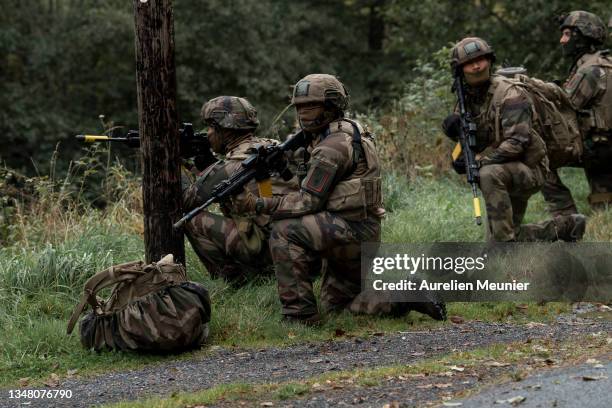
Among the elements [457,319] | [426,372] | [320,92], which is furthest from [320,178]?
[426,372]

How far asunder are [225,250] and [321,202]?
1.24 m

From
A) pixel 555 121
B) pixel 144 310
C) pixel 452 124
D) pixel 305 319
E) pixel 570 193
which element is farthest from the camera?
pixel 570 193

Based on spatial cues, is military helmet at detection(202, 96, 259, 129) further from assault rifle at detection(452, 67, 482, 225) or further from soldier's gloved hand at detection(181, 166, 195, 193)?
assault rifle at detection(452, 67, 482, 225)

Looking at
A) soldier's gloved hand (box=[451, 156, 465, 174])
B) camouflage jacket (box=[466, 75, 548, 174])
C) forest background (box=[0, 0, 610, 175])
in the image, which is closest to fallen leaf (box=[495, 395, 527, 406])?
camouflage jacket (box=[466, 75, 548, 174])

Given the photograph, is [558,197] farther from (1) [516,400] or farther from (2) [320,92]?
(1) [516,400]

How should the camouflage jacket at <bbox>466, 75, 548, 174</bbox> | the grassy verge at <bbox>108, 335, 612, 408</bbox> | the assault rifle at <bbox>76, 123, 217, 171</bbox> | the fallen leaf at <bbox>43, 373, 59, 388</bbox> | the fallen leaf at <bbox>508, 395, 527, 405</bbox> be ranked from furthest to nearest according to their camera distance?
1. the camouflage jacket at <bbox>466, 75, 548, 174</bbox>
2. the assault rifle at <bbox>76, 123, 217, 171</bbox>
3. the fallen leaf at <bbox>43, 373, 59, 388</bbox>
4. the grassy verge at <bbox>108, 335, 612, 408</bbox>
5. the fallen leaf at <bbox>508, 395, 527, 405</bbox>

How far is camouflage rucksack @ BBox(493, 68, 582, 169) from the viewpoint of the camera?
9.50m

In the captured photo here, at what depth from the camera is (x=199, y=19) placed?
27.6 m

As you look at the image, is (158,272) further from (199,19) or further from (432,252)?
(199,19)

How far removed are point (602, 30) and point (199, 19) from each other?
1813 cm

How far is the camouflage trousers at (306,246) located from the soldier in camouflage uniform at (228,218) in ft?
2.21

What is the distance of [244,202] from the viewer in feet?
25.1

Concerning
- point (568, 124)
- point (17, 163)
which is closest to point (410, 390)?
point (568, 124)

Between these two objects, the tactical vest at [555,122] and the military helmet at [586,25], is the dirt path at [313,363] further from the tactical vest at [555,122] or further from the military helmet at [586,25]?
the military helmet at [586,25]
